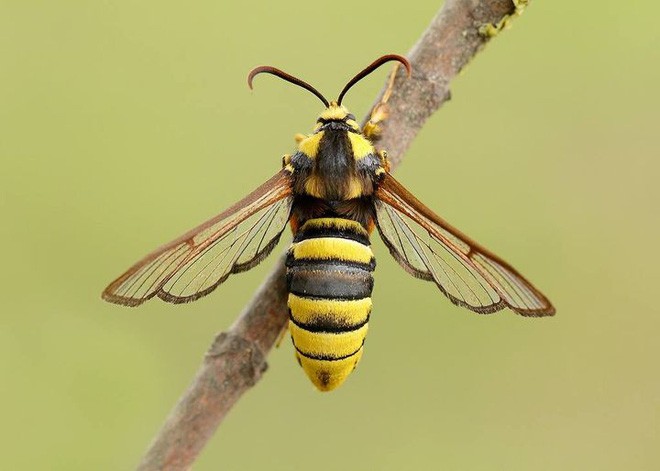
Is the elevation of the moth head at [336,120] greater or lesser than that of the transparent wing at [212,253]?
greater

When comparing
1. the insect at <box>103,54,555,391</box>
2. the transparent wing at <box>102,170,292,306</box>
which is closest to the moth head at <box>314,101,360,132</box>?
the insect at <box>103,54,555,391</box>

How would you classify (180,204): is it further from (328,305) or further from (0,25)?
(328,305)

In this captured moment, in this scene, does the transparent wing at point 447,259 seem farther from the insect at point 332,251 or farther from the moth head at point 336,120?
the moth head at point 336,120

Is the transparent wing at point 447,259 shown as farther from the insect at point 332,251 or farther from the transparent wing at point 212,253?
the transparent wing at point 212,253

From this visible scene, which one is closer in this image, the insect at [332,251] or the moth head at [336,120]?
the insect at [332,251]

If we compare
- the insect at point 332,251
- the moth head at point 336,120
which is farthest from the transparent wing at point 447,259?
the moth head at point 336,120

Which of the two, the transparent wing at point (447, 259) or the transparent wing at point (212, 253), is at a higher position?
the transparent wing at point (447, 259)

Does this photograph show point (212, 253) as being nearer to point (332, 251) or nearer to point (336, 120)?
point (332, 251)

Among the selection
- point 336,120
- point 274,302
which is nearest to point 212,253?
point 274,302
